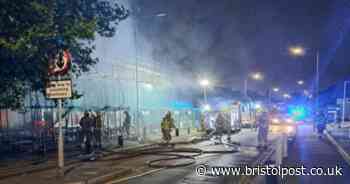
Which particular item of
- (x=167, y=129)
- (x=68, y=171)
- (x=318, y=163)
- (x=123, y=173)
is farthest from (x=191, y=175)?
(x=167, y=129)

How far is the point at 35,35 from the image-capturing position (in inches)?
353

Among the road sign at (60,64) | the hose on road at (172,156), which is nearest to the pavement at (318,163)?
the hose on road at (172,156)

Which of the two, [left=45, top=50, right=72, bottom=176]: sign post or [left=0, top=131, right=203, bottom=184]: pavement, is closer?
[left=45, top=50, right=72, bottom=176]: sign post

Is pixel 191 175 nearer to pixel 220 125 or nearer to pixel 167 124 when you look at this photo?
pixel 167 124

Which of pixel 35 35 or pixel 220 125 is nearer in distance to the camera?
pixel 35 35

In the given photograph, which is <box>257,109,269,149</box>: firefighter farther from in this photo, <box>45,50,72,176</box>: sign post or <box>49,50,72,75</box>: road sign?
<box>49,50,72,75</box>: road sign

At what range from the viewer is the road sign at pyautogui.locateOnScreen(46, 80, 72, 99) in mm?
8883

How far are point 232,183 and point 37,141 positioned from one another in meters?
10.7

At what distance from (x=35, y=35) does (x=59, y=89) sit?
1.40m

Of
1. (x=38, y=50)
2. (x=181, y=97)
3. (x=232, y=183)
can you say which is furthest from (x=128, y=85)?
(x=232, y=183)

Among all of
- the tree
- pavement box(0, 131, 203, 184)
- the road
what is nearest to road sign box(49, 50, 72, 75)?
the tree

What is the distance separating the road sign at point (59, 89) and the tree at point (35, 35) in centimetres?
85

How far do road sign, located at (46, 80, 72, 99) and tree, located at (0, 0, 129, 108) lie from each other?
2.80 ft

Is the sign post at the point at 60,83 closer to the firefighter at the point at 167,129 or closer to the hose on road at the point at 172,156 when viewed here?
the hose on road at the point at 172,156
